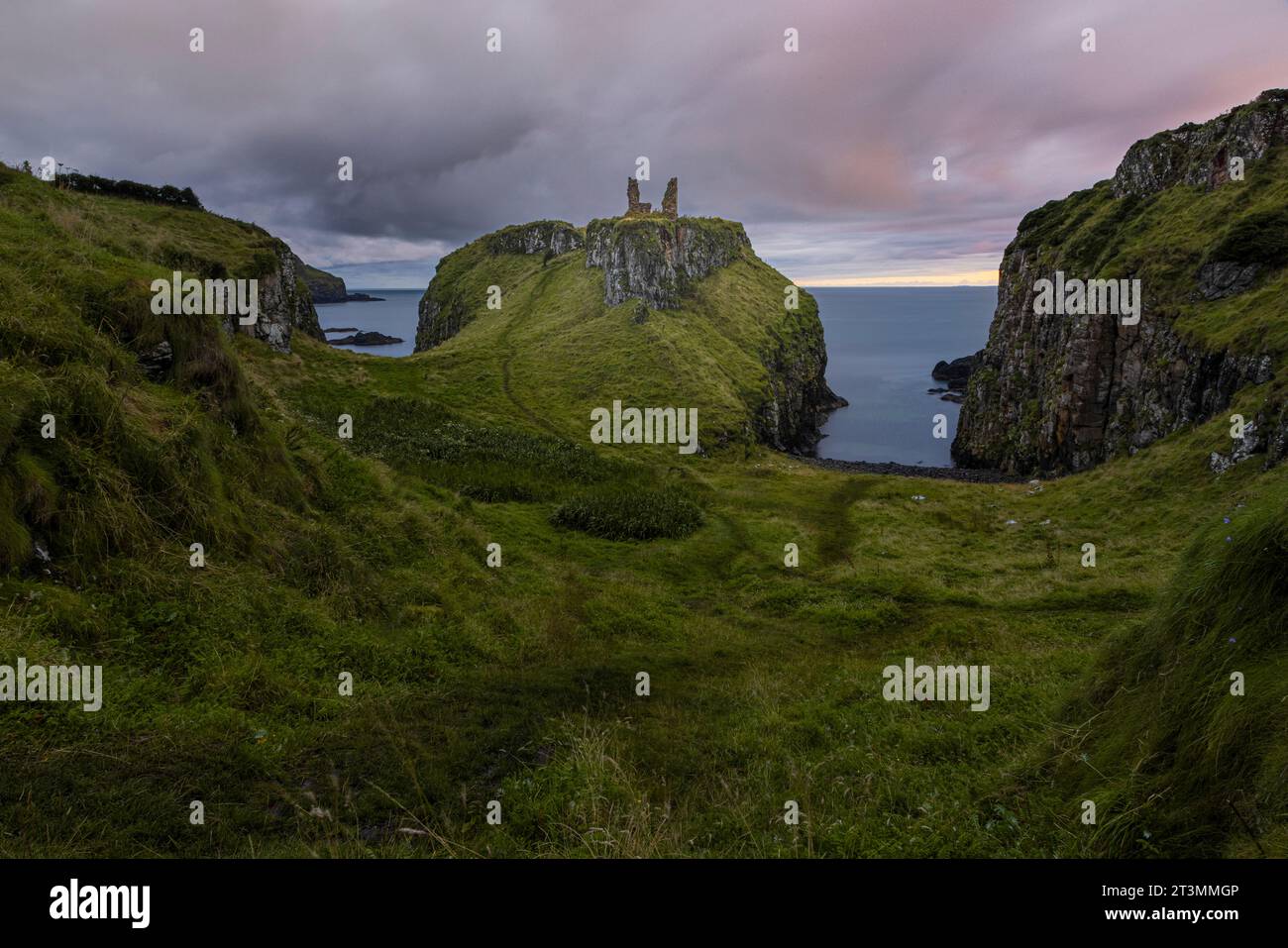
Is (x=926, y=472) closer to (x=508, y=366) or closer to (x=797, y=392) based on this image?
(x=797, y=392)

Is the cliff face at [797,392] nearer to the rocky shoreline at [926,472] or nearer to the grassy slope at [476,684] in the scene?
the rocky shoreline at [926,472]

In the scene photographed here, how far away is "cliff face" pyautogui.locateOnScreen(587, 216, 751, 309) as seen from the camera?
141 meters

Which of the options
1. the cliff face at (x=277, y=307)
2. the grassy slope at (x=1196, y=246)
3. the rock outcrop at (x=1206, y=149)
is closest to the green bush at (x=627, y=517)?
the cliff face at (x=277, y=307)

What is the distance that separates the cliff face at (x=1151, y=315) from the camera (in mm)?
55312

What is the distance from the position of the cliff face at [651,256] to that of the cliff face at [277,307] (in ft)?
252

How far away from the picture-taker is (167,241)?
49.3 metres

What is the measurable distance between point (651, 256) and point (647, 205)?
32.4 m

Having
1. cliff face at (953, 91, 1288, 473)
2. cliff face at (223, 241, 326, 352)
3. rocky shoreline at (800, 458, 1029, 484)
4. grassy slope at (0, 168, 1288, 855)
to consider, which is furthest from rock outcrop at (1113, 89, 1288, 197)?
cliff face at (223, 241, 326, 352)

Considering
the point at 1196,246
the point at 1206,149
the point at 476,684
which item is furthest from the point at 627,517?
the point at 1206,149

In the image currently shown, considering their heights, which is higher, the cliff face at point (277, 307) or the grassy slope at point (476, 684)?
the cliff face at point (277, 307)

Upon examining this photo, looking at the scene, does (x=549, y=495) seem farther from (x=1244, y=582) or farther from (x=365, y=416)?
(x=1244, y=582)

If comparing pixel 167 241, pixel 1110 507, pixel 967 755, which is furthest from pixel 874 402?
pixel 967 755

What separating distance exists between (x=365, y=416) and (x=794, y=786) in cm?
5519

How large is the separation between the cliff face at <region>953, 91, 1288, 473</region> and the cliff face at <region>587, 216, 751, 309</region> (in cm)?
7140
